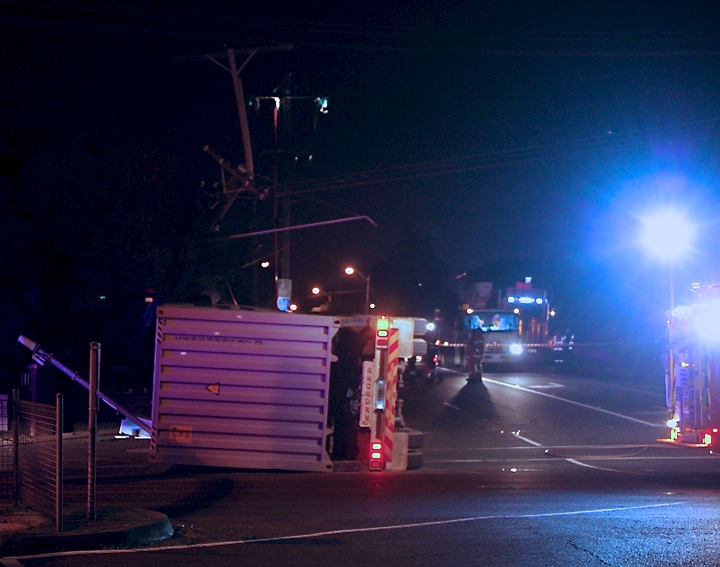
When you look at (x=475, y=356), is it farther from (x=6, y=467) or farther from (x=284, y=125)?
(x=6, y=467)

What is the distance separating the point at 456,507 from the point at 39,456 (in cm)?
467

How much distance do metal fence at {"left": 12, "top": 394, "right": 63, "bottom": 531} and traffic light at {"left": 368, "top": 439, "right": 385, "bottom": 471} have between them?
5737 millimetres

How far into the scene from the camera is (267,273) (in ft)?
161

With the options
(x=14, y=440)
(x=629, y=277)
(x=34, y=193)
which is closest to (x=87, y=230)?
(x=34, y=193)

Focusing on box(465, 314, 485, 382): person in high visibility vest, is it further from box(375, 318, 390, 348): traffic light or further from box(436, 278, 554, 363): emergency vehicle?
box(375, 318, 390, 348): traffic light

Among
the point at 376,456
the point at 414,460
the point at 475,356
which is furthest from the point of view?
the point at 475,356

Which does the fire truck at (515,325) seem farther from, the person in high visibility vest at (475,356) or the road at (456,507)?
the road at (456,507)

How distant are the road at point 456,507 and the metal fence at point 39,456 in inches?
42.7

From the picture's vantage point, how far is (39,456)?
9438 millimetres

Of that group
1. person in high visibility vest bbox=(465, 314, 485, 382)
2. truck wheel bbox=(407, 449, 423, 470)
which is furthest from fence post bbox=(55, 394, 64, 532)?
person in high visibility vest bbox=(465, 314, 485, 382)

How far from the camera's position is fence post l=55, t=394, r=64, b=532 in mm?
8508

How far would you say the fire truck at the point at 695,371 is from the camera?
15.9 meters

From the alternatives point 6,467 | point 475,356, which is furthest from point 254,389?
point 475,356

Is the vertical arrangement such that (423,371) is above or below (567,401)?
above
